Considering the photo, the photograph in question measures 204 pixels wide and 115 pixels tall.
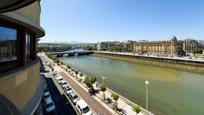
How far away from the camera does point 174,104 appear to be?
25.3 m

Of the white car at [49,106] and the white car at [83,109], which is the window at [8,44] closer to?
the white car at [49,106]

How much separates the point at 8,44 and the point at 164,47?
4564 inches

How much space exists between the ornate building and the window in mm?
107838

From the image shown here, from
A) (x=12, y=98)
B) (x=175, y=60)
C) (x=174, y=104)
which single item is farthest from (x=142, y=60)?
(x=12, y=98)

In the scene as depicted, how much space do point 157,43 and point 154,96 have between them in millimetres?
98914

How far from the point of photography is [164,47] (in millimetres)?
116062

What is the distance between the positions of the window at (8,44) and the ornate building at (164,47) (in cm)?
10784

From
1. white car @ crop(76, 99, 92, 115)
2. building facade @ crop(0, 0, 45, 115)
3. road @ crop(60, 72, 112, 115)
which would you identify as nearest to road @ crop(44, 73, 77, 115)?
white car @ crop(76, 99, 92, 115)

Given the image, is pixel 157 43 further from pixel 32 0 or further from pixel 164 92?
pixel 32 0

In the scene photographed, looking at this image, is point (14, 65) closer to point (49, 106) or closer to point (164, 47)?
point (49, 106)

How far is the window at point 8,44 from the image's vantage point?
754 centimetres

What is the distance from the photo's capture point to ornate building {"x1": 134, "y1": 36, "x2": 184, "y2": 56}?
109m

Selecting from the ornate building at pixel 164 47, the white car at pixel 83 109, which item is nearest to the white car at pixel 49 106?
the white car at pixel 83 109

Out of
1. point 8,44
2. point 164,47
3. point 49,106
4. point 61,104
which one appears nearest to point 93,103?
point 61,104
